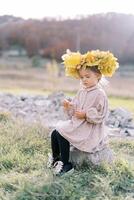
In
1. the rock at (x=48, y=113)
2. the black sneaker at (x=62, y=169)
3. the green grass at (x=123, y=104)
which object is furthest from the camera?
the green grass at (x=123, y=104)

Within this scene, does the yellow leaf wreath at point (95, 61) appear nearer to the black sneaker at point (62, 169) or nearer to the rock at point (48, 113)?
the black sneaker at point (62, 169)

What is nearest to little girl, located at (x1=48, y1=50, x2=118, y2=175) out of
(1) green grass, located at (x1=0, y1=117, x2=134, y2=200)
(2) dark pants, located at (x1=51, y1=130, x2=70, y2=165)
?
(2) dark pants, located at (x1=51, y1=130, x2=70, y2=165)

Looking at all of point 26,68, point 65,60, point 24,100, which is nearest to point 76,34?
point 26,68

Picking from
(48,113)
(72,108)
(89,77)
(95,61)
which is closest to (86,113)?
(72,108)

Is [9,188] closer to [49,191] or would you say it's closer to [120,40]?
[49,191]

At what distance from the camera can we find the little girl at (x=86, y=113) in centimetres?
453

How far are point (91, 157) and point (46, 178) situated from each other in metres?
0.61

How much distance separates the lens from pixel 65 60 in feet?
15.3

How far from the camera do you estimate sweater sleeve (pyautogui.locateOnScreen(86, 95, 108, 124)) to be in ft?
14.7

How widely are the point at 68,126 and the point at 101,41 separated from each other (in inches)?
1511

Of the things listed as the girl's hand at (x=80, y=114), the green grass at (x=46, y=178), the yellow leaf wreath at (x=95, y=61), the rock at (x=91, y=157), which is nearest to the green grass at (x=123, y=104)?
the green grass at (x=46, y=178)

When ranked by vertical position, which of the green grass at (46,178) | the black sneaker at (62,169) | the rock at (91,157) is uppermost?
the rock at (91,157)

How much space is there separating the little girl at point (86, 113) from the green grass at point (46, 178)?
0.66ft

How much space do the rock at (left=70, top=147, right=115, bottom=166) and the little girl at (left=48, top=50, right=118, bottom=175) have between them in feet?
0.22
